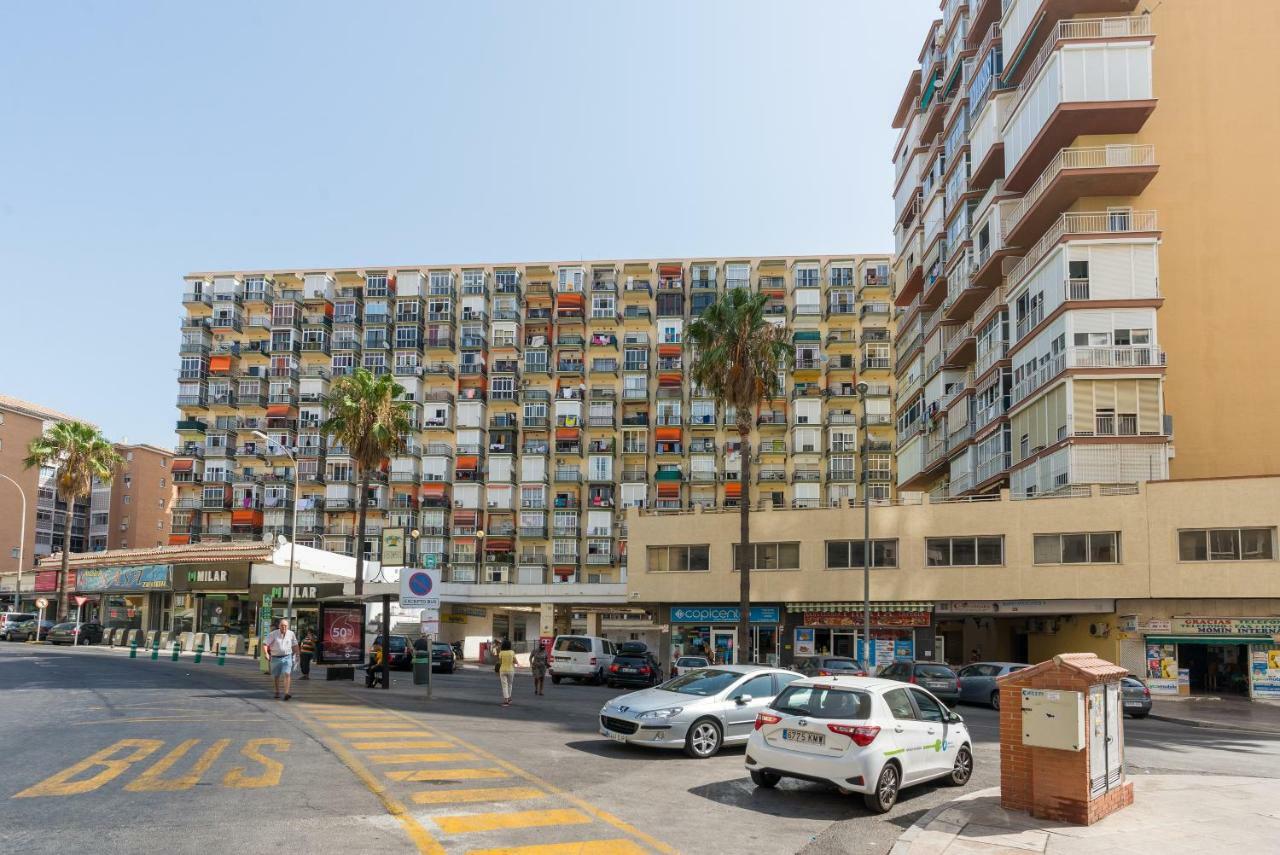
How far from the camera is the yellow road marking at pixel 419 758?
14.3 meters

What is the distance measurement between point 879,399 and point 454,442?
1415 inches

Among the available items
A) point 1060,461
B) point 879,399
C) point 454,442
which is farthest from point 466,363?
point 1060,461

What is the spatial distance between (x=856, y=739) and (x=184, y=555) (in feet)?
195

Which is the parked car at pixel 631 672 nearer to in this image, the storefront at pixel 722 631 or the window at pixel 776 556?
the storefront at pixel 722 631

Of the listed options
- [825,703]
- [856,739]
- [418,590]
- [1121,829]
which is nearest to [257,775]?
[825,703]

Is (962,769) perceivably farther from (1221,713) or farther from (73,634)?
(73,634)

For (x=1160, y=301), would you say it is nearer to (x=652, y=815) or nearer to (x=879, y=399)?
(x=652, y=815)

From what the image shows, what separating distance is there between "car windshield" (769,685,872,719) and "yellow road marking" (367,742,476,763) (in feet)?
15.5

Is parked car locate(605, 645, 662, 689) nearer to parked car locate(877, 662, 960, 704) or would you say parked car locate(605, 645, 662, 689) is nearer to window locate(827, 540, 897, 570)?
parked car locate(877, 662, 960, 704)

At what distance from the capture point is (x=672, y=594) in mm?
48406

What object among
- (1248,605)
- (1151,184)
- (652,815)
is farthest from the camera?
(1151,184)

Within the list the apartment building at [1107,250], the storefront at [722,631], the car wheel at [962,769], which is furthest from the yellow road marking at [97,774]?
the apartment building at [1107,250]

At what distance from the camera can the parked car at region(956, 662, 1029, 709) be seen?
30750 mm

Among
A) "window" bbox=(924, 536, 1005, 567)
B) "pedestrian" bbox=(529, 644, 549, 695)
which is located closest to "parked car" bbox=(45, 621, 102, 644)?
"pedestrian" bbox=(529, 644, 549, 695)
